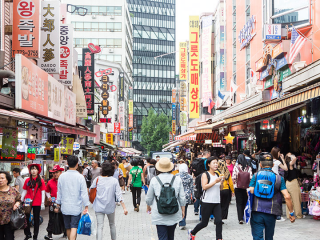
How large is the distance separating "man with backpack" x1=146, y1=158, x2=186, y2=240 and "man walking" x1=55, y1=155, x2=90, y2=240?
1666mm

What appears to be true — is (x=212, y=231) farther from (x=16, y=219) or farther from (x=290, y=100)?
(x=16, y=219)

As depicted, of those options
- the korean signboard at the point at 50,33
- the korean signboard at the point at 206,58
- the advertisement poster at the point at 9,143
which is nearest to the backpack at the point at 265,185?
the advertisement poster at the point at 9,143

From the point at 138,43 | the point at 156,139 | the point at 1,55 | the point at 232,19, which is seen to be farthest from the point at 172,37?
the point at 1,55

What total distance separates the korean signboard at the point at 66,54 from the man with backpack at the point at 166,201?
12409 mm

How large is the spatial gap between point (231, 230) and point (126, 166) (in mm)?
10411

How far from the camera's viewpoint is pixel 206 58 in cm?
3647

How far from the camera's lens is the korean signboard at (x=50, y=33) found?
15.1 meters

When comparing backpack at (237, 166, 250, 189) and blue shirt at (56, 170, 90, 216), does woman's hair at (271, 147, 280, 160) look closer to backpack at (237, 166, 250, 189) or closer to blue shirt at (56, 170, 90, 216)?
backpack at (237, 166, 250, 189)

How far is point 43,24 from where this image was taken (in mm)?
15172

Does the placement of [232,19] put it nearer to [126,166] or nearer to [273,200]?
[126,166]

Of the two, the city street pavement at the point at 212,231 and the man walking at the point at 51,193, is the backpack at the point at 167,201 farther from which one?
the man walking at the point at 51,193

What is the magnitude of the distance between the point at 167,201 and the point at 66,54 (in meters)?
12.9

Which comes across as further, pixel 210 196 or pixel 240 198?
pixel 240 198

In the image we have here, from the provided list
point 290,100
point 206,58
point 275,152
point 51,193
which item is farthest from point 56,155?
point 206,58
